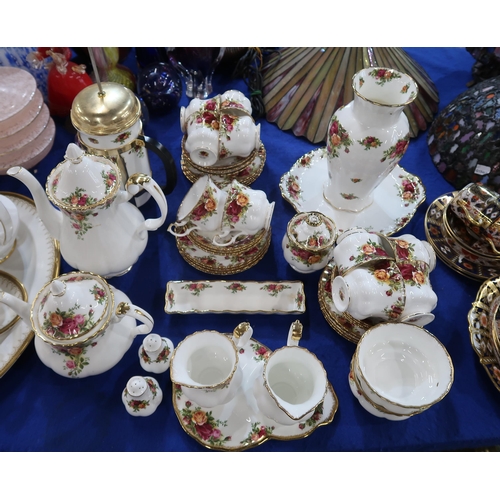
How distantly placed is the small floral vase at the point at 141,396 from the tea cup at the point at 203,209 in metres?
0.33

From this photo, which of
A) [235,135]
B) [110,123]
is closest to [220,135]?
[235,135]

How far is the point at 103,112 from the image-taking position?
0.85m

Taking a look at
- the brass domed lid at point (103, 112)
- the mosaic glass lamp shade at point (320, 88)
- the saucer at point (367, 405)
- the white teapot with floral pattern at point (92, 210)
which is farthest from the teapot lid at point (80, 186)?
the mosaic glass lamp shade at point (320, 88)

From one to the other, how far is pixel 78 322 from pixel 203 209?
1.15 feet

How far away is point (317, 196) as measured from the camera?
3.65 feet

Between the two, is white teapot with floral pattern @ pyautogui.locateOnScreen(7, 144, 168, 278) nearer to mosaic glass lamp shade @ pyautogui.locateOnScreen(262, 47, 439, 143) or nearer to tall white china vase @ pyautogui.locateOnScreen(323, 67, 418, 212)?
tall white china vase @ pyautogui.locateOnScreen(323, 67, 418, 212)

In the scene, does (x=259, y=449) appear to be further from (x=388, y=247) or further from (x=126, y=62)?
(x=126, y=62)

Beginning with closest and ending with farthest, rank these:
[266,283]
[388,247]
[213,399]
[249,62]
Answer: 1. [213,399]
2. [388,247]
3. [266,283]
4. [249,62]

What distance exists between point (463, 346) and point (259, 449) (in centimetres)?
52

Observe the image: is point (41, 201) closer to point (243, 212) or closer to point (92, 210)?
point (92, 210)

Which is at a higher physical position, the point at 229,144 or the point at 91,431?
the point at 229,144

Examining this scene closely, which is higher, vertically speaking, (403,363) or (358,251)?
(358,251)

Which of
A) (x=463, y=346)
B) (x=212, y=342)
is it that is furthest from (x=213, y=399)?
(x=463, y=346)

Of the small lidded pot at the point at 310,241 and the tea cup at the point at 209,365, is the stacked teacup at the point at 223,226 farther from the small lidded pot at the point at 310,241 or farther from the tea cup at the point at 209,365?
the tea cup at the point at 209,365
